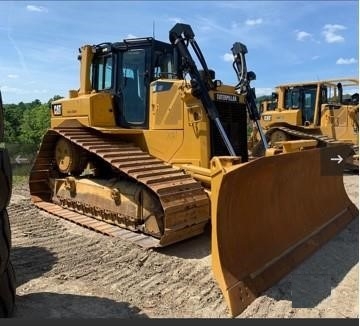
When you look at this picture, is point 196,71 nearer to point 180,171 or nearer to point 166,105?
point 166,105

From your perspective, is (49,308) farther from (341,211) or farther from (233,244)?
(341,211)

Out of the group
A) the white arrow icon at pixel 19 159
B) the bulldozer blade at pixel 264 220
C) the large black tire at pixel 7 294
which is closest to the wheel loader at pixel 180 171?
the bulldozer blade at pixel 264 220

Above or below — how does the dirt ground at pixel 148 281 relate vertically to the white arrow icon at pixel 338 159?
below

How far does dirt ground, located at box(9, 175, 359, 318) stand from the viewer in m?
3.93

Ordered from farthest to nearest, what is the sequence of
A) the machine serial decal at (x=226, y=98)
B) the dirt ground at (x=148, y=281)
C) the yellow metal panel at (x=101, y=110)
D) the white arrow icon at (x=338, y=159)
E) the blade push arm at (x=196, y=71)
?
the yellow metal panel at (x=101, y=110) → the white arrow icon at (x=338, y=159) → the machine serial decal at (x=226, y=98) → the blade push arm at (x=196, y=71) → the dirt ground at (x=148, y=281)

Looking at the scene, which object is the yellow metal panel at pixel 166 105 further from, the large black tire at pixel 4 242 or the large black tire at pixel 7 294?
the large black tire at pixel 7 294

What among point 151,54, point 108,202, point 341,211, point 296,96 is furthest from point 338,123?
point 108,202

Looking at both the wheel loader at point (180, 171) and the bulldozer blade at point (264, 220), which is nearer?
the bulldozer blade at point (264, 220)

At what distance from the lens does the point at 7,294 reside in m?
3.59

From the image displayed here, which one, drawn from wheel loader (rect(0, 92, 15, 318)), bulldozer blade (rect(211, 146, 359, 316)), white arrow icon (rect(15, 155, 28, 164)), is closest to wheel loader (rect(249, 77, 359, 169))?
bulldozer blade (rect(211, 146, 359, 316))

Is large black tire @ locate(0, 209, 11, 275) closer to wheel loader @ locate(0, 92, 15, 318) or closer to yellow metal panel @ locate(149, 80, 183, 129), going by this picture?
wheel loader @ locate(0, 92, 15, 318)

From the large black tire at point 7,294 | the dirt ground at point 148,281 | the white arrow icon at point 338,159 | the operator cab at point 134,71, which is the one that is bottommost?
the dirt ground at point 148,281

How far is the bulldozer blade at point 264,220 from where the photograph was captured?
422 cm

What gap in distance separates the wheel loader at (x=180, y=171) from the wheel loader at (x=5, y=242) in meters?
1.83
